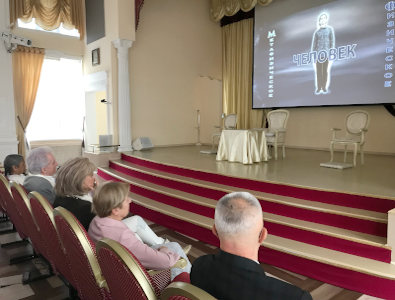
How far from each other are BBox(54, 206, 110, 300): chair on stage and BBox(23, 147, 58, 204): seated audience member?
1157 millimetres

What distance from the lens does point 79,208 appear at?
6.24 ft

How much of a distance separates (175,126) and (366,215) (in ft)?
19.8

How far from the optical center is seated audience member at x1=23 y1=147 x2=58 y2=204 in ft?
8.27

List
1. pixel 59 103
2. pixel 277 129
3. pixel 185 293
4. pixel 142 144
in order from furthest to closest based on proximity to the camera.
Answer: pixel 59 103, pixel 142 144, pixel 277 129, pixel 185 293

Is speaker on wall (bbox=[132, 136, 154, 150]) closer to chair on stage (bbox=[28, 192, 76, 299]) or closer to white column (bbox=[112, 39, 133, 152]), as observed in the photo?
white column (bbox=[112, 39, 133, 152])

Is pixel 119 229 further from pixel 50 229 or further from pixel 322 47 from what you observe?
pixel 322 47

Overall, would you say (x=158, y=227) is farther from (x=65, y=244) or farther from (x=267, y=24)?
(x=267, y=24)

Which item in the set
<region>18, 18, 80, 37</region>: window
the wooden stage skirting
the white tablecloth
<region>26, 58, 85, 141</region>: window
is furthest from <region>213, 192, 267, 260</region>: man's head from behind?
<region>18, 18, 80, 37</region>: window

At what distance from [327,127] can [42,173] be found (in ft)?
19.2

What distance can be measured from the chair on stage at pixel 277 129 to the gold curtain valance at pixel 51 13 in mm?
5004

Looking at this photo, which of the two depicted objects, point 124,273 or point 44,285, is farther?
point 44,285

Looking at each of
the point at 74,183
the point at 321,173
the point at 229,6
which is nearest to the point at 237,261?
the point at 74,183

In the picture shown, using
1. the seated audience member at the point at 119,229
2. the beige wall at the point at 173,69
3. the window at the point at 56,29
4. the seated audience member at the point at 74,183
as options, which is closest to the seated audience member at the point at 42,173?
the seated audience member at the point at 74,183

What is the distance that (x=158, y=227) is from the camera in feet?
12.5
